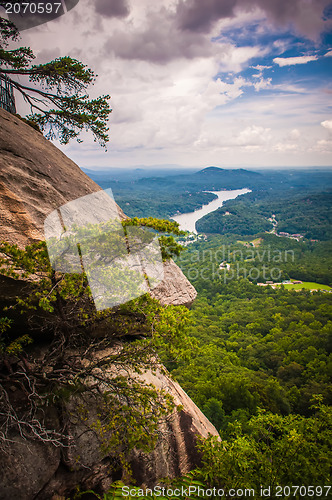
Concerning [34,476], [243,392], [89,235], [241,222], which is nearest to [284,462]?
[34,476]

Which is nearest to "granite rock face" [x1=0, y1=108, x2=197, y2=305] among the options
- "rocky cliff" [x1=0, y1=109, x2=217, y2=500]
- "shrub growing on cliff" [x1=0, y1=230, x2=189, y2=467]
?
"rocky cliff" [x1=0, y1=109, x2=217, y2=500]

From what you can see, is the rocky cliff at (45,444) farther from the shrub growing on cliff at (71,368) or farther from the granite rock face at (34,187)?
the shrub growing on cliff at (71,368)

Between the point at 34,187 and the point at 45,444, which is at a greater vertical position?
the point at 34,187

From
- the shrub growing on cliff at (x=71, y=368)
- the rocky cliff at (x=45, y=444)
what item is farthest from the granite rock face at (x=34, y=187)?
the shrub growing on cliff at (x=71, y=368)

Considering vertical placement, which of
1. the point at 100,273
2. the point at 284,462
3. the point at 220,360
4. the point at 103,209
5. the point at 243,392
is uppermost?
the point at 103,209

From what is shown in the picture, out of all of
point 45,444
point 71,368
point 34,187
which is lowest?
point 45,444

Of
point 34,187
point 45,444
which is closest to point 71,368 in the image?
point 45,444

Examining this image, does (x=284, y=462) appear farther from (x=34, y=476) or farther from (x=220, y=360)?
(x=220, y=360)

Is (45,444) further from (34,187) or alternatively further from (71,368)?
(34,187)
